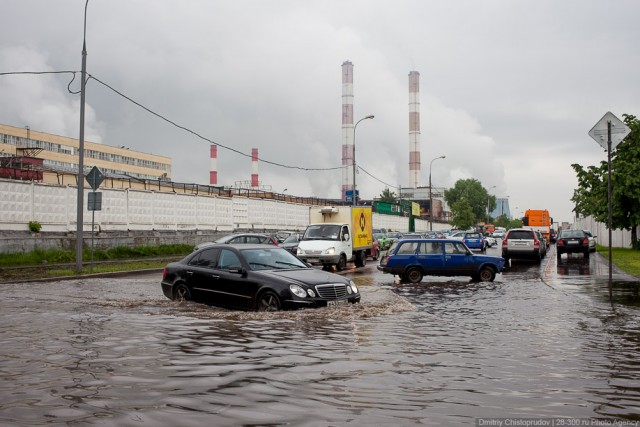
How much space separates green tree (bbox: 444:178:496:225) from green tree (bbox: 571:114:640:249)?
457 feet

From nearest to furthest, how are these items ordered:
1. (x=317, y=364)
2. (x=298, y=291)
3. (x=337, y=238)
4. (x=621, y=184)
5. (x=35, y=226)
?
1. (x=317, y=364)
2. (x=298, y=291)
3. (x=337, y=238)
4. (x=35, y=226)
5. (x=621, y=184)

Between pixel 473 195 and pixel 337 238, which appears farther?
pixel 473 195

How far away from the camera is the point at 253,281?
1238cm

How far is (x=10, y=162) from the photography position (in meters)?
60.2

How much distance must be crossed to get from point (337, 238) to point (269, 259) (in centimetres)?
1524

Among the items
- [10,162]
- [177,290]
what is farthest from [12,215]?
[10,162]

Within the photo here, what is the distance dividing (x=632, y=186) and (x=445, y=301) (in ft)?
108

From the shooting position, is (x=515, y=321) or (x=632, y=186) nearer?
(x=515, y=321)

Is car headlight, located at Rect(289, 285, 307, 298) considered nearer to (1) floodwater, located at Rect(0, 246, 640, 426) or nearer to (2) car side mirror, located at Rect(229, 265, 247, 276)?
(1) floodwater, located at Rect(0, 246, 640, 426)

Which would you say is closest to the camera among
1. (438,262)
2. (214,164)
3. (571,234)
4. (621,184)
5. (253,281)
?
(253,281)

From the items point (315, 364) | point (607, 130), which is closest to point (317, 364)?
point (315, 364)

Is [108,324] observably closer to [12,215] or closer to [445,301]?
[445,301]

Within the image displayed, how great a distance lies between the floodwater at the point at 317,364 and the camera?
18.1ft

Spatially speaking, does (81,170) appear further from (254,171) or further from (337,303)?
(254,171)
